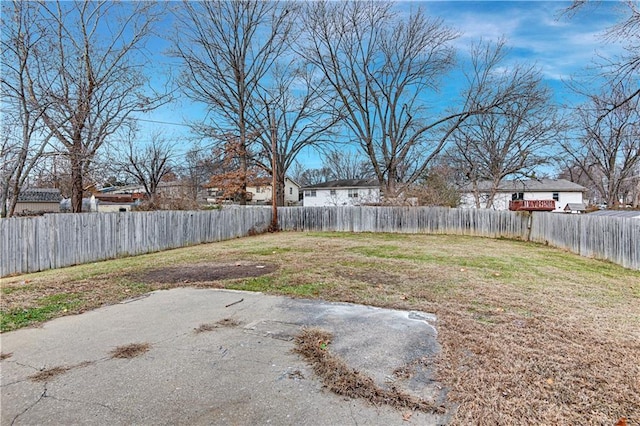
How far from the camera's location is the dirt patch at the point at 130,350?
3021mm

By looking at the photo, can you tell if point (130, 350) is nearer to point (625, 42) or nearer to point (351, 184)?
point (625, 42)

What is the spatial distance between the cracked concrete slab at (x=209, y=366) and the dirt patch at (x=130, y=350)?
0.26ft

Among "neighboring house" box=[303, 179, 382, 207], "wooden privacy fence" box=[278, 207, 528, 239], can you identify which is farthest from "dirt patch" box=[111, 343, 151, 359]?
"neighboring house" box=[303, 179, 382, 207]

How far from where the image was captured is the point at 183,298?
16.4 feet

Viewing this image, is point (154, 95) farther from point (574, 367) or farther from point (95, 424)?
point (574, 367)

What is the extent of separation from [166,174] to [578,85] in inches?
1302

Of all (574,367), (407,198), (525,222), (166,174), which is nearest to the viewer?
(574,367)

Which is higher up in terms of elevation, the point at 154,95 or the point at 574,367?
the point at 154,95

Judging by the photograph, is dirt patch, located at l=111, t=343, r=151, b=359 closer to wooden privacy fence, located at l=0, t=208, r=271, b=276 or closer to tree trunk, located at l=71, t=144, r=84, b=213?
wooden privacy fence, located at l=0, t=208, r=271, b=276

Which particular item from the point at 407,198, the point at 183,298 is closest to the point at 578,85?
the point at 183,298

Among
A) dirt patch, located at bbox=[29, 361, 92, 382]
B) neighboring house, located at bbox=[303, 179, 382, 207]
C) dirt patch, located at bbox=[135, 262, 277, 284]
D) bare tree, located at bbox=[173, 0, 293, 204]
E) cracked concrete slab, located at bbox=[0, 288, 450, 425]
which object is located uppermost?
bare tree, located at bbox=[173, 0, 293, 204]

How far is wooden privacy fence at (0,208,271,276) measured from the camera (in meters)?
7.83

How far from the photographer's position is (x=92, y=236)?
9484mm

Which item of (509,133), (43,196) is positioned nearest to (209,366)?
(509,133)
